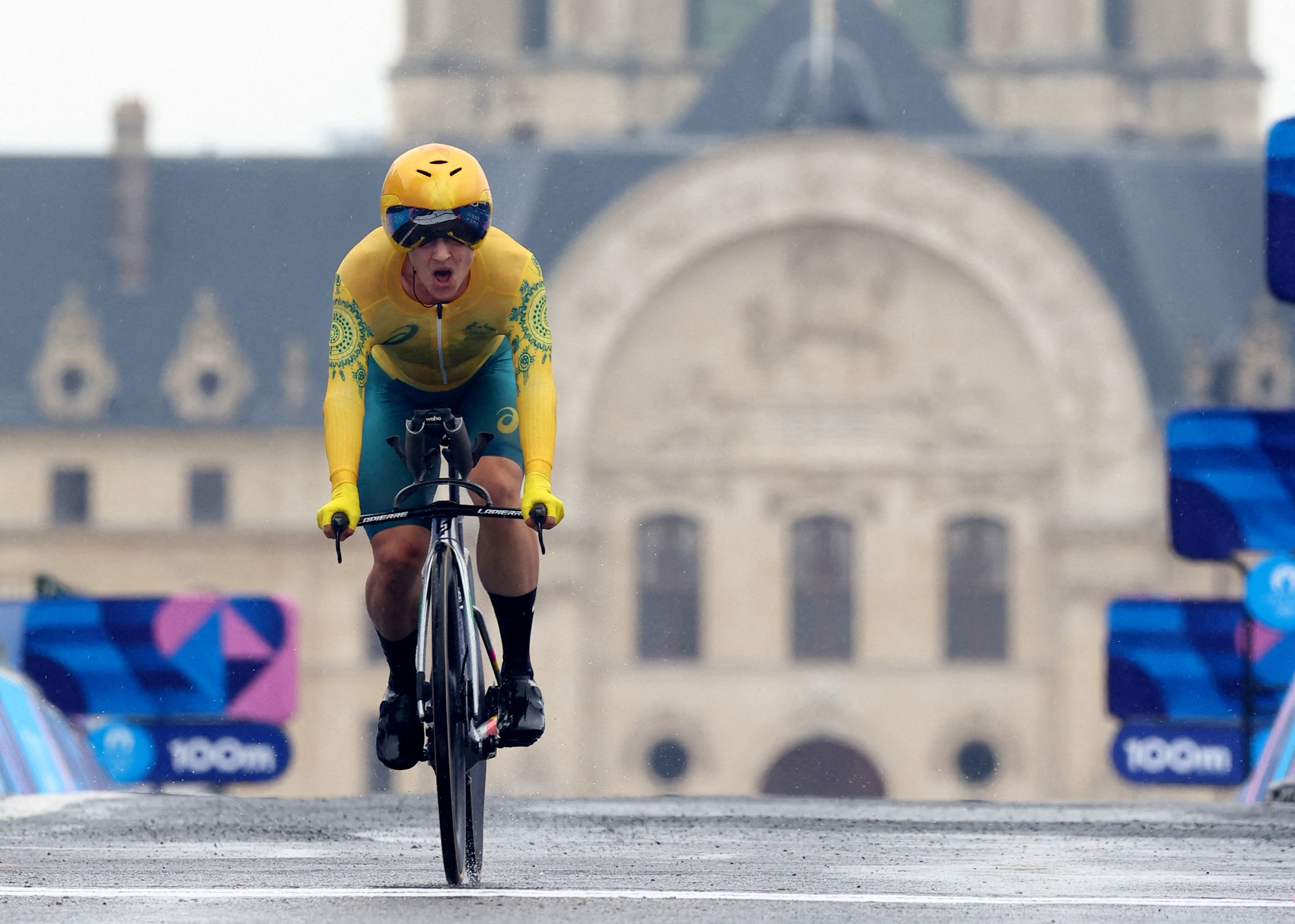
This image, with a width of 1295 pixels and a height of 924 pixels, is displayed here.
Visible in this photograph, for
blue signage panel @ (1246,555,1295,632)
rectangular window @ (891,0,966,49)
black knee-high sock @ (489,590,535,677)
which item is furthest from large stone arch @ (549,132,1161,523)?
black knee-high sock @ (489,590,535,677)

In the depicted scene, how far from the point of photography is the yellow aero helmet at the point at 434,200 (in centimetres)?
864

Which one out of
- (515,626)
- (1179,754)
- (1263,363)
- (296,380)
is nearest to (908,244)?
(1263,363)

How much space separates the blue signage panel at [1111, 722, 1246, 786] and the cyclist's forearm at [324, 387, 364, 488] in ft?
90.5

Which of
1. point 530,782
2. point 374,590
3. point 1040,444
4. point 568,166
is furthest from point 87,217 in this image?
point 374,590

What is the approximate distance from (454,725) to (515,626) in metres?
0.67

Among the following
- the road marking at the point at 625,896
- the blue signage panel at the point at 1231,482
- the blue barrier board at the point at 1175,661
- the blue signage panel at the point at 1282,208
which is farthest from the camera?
the blue barrier board at the point at 1175,661

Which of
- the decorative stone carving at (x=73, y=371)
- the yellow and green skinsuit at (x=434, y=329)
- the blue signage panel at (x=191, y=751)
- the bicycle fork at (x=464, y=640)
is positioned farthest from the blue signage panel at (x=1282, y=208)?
the decorative stone carving at (x=73, y=371)

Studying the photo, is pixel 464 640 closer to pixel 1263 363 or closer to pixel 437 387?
pixel 437 387

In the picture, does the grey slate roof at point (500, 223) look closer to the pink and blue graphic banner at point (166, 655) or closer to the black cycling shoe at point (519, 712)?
the pink and blue graphic banner at point (166, 655)

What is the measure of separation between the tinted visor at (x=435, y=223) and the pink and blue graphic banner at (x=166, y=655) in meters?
27.3

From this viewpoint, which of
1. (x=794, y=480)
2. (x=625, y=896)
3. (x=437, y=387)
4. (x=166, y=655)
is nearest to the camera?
(x=625, y=896)

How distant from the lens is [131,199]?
6119 cm

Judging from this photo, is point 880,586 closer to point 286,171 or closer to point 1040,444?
point 1040,444

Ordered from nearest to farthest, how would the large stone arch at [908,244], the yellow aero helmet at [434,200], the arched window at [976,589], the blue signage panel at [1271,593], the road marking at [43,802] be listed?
the yellow aero helmet at [434,200] < the road marking at [43,802] < the blue signage panel at [1271,593] < the large stone arch at [908,244] < the arched window at [976,589]
